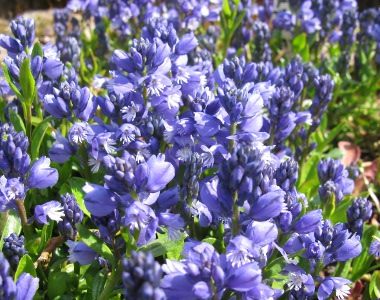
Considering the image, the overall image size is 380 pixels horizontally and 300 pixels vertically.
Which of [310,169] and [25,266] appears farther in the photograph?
[310,169]

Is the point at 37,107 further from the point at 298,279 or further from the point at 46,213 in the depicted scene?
the point at 298,279

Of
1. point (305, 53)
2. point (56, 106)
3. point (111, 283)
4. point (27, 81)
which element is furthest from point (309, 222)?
point (305, 53)

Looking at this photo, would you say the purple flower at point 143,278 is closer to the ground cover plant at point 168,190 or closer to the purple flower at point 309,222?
the ground cover plant at point 168,190

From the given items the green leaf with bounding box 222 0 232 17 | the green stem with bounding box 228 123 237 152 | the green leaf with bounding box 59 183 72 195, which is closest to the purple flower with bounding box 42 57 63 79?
the green leaf with bounding box 59 183 72 195

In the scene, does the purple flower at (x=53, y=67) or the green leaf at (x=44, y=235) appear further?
the purple flower at (x=53, y=67)

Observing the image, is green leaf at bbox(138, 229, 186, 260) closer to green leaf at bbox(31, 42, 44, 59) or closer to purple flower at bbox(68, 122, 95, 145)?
purple flower at bbox(68, 122, 95, 145)

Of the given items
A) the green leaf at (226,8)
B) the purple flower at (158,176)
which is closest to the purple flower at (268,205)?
the purple flower at (158,176)
